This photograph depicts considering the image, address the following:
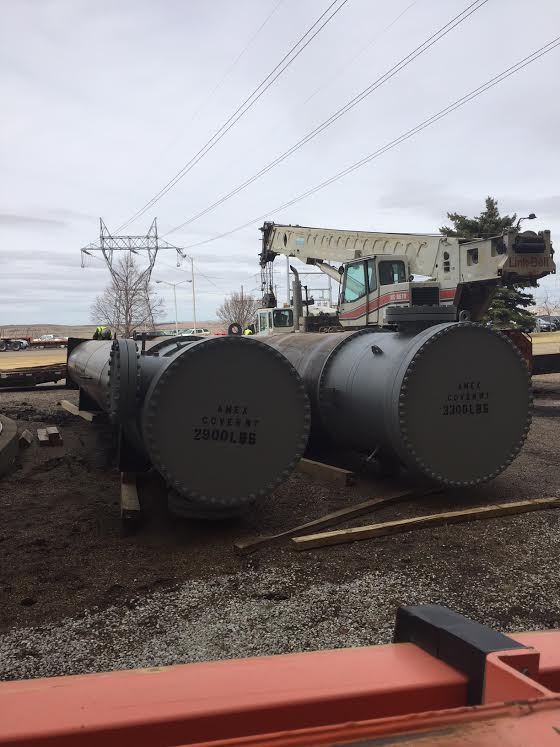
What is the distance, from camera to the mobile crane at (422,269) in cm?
1258

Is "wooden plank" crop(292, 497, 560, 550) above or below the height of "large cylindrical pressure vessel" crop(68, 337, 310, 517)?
below

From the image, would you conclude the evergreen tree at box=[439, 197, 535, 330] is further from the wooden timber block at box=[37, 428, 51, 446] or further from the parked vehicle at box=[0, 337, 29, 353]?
the parked vehicle at box=[0, 337, 29, 353]

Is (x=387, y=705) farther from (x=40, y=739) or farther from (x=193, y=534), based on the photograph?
(x=193, y=534)

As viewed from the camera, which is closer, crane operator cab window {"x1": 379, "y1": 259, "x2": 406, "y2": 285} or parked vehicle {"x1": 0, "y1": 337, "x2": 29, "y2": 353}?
crane operator cab window {"x1": 379, "y1": 259, "x2": 406, "y2": 285}

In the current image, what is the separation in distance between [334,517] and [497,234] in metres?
29.8

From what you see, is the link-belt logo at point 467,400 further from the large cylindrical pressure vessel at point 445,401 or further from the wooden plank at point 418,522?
the wooden plank at point 418,522

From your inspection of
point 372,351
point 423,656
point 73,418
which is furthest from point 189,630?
point 73,418

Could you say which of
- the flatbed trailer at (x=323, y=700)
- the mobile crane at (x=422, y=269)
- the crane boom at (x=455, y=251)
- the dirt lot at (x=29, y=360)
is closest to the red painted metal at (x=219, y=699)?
the flatbed trailer at (x=323, y=700)

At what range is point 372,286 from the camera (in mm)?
12688

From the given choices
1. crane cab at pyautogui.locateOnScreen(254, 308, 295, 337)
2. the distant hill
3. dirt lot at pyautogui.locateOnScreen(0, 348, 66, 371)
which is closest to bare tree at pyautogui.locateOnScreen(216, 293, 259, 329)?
the distant hill

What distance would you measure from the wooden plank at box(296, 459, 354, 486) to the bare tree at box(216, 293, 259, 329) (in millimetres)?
63798

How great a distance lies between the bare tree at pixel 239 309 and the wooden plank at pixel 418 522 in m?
65.3

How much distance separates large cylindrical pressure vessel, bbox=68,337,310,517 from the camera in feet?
16.4

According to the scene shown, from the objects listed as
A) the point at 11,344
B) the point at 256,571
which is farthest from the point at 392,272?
the point at 11,344
